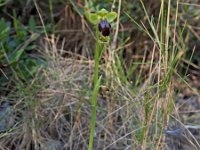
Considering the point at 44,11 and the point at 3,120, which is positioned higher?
the point at 44,11

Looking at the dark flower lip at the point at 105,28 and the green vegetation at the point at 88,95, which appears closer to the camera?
the dark flower lip at the point at 105,28

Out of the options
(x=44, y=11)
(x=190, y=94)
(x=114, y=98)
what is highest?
(x=44, y=11)

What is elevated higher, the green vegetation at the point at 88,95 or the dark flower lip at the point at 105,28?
the dark flower lip at the point at 105,28

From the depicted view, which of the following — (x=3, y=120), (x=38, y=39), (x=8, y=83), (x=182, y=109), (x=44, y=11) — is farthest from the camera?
(x=44, y=11)

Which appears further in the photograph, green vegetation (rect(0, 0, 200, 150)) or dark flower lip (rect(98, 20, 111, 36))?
green vegetation (rect(0, 0, 200, 150))

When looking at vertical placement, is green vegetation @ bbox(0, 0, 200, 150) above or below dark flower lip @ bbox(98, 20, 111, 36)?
below

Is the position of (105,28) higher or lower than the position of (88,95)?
higher

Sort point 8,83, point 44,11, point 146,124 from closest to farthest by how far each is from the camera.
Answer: point 146,124 → point 8,83 → point 44,11

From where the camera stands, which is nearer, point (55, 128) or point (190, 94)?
point (55, 128)

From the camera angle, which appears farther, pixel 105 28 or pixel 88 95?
pixel 88 95

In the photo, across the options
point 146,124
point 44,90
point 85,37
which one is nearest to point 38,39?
point 85,37

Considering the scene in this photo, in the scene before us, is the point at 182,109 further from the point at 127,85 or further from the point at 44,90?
the point at 44,90
